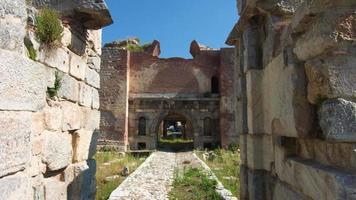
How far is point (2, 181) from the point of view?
248 cm

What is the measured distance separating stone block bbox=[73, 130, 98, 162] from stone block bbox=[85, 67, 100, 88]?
73cm

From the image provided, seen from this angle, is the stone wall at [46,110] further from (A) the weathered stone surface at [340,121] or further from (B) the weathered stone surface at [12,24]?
(A) the weathered stone surface at [340,121]

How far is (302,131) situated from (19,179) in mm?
2226

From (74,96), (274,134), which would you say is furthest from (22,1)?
(274,134)

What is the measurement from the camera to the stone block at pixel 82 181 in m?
4.38

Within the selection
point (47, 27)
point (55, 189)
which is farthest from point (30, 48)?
point (55, 189)

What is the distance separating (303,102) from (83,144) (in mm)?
3149

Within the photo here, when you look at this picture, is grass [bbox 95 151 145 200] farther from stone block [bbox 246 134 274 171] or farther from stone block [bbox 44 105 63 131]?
stone block [bbox 246 134 274 171]

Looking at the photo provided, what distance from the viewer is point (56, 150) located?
3.88 meters

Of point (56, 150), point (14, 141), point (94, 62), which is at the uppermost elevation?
point (94, 62)

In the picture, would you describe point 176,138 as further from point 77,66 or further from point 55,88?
point 55,88

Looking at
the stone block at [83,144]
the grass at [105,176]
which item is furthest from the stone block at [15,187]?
the grass at [105,176]

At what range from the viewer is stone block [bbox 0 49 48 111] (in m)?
2.50

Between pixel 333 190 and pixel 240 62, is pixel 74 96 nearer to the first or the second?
pixel 240 62
